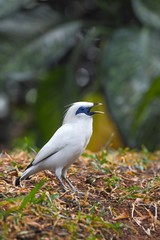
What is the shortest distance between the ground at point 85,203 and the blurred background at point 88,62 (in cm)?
214

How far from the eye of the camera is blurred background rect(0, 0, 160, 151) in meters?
7.57

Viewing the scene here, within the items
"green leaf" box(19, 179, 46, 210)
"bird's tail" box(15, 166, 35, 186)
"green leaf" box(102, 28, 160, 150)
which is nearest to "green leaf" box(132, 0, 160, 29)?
"green leaf" box(102, 28, 160, 150)

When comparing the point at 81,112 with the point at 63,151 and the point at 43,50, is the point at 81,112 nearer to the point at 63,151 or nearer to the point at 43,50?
the point at 63,151

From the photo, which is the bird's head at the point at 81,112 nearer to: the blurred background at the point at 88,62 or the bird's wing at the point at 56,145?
the bird's wing at the point at 56,145

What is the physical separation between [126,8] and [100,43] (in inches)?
24.8

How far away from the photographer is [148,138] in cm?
754

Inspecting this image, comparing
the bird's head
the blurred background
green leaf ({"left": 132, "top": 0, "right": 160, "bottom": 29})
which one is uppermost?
the bird's head

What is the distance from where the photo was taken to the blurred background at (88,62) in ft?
24.8

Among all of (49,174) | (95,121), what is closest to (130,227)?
(49,174)

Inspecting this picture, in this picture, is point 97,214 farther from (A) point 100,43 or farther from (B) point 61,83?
(A) point 100,43

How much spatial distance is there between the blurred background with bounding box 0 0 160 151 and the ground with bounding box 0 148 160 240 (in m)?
2.14

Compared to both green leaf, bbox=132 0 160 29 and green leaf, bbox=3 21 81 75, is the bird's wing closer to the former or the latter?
green leaf, bbox=3 21 81 75

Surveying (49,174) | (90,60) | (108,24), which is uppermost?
(49,174)

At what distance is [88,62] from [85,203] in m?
5.78
